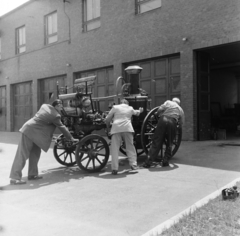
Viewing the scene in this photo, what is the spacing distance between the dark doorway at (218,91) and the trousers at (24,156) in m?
7.50

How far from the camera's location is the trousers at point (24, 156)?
5.58 meters

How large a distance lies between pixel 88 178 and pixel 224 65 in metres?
15.2

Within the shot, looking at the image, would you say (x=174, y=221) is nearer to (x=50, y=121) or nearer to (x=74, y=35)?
(x=50, y=121)

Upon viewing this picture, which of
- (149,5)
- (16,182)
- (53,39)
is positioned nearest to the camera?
(16,182)

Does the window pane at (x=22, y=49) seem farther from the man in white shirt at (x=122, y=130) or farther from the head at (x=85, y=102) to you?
the man in white shirt at (x=122, y=130)

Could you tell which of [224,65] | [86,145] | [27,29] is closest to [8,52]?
[27,29]

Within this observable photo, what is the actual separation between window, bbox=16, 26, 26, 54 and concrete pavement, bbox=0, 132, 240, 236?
49.0 ft

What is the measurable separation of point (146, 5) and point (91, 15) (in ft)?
12.2

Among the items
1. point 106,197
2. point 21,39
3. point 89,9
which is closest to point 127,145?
point 106,197

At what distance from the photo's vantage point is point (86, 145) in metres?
6.41

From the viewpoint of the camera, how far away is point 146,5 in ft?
43.3

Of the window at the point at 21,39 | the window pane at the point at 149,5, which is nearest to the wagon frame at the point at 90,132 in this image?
the window pane at the point at 149,5

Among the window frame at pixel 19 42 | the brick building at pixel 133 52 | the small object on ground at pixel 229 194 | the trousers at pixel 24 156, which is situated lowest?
the small object on ground at pixel 229 194

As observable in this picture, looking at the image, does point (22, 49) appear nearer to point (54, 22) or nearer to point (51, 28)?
point (51, 28)
